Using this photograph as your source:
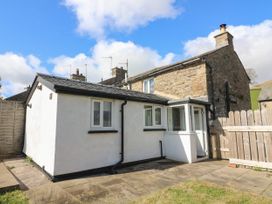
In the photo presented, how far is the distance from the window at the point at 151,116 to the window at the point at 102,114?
2.43 metres

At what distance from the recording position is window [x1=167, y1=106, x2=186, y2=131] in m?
10.1

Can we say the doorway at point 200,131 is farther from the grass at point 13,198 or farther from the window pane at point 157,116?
the grass at point 13,198

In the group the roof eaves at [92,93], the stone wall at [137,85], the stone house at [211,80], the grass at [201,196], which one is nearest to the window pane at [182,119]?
the stone house at [211,80]

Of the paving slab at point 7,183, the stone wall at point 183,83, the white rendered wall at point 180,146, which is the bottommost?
the paving slab at point 7,183

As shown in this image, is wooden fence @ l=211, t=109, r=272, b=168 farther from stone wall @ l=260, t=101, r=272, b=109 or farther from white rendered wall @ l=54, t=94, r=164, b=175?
stone wall @ l=260, t=101, r=272, b=109

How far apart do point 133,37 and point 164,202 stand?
1132cm

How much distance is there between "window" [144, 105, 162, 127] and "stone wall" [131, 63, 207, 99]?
2.84 m

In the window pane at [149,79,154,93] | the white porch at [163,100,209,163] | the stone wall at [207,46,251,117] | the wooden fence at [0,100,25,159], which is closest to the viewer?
the white porch at [163,100,209,163]

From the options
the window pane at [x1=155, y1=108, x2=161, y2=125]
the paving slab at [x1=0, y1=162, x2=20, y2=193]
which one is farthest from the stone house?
the paving slab at [x1=0, y1=162, x2=20, y2=193]

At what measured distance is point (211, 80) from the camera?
420 inches

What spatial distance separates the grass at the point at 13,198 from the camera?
3.98 meters

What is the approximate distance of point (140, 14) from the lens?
9.44m

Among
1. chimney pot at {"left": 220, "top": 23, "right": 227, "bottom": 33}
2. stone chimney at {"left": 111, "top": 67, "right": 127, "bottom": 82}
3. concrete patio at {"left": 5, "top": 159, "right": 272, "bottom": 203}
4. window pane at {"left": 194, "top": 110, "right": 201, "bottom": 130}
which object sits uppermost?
chimney pot at {"left": 220, "top": 23, "right": 227, "bottom": 33}

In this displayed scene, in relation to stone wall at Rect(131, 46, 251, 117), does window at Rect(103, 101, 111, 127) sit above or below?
below
